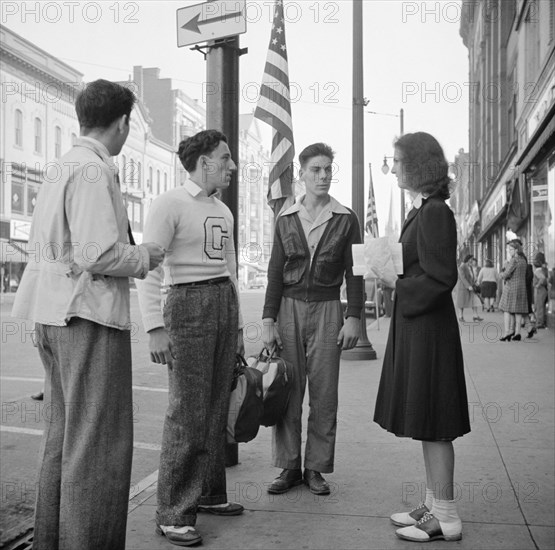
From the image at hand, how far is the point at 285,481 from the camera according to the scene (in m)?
4.44

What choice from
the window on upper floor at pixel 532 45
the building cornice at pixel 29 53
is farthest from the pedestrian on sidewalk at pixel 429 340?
the building cornice at pixel 29 53

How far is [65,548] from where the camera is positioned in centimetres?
279

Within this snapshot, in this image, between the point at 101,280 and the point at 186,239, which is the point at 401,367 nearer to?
the point at 186,239

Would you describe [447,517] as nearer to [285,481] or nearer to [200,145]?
[285,481]

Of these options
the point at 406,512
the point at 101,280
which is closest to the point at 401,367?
the point at 406,512

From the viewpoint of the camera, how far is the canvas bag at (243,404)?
3949mm

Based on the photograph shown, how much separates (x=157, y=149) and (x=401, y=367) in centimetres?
6192

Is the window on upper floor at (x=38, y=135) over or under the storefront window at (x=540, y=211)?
over

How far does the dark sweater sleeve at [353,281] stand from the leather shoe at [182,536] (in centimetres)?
155

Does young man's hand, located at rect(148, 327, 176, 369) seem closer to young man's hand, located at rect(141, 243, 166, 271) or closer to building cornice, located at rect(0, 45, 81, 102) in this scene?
young man's hand, located at rect(141, 243, 166, 271)

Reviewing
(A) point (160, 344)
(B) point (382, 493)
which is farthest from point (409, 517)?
(A) point (160, 344)

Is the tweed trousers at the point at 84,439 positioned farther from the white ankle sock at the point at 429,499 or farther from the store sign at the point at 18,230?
the store sign at the point at 18,230

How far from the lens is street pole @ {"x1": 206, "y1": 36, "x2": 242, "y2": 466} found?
4.98 meters

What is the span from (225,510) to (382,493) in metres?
0.98
